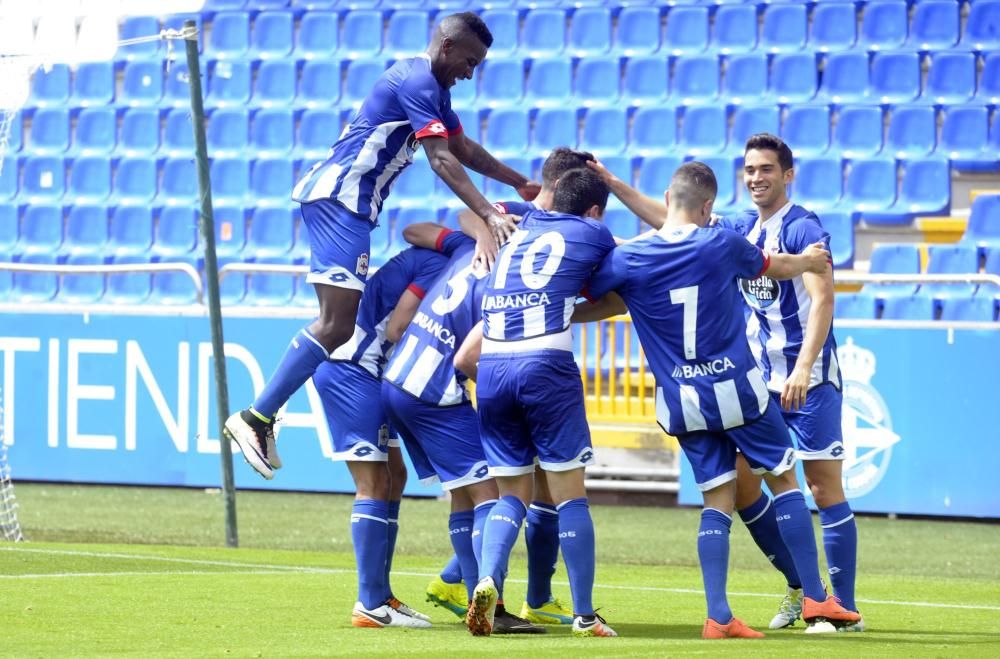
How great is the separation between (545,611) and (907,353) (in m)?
5.47

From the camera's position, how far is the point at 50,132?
738 inches

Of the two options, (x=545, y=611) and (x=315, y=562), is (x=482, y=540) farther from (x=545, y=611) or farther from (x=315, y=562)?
(x=315, y=562)

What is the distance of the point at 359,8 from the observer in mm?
18219

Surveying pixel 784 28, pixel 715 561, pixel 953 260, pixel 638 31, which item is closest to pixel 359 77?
pixel 638 31

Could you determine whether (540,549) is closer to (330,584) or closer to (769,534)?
(769,534)

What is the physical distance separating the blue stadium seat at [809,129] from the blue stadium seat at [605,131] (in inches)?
64.7

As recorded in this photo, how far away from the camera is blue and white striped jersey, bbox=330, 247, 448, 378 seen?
6703 mm

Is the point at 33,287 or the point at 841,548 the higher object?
the point at 33,287

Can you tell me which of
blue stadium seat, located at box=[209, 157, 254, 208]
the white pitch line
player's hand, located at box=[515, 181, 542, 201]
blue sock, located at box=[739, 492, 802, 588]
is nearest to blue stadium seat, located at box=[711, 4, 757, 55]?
blue stadium seat, located at box=[209, 157, 254, 208]

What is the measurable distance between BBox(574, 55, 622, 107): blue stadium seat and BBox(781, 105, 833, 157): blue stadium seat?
6.36 ft

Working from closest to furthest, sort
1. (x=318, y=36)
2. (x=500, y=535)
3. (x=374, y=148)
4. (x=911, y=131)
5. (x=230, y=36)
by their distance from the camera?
(x=500, y=535) → (x=374, y=148) → (x=911, y=131) → (x=318, y=36) → (x=230, y=36)

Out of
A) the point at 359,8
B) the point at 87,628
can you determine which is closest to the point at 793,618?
the point at 87,628

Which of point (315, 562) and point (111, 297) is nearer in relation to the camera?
point (315, 562)

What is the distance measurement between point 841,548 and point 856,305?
21.8 ft
